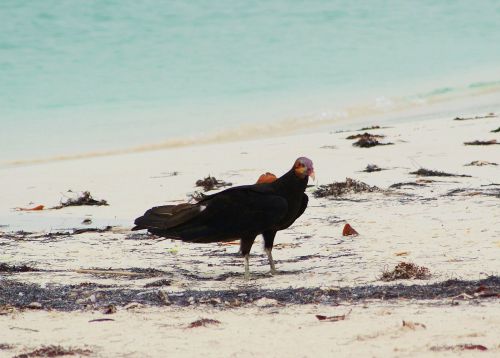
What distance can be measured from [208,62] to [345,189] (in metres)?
17.5

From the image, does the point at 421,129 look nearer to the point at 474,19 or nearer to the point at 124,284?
the point at 124,284

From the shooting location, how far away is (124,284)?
530 cm

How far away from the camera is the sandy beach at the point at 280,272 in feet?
12.7

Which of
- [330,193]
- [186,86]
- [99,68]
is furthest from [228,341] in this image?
[99,68]

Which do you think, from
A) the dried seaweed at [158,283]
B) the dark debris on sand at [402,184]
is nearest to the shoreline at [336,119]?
the dark debris on sand at [402,184]

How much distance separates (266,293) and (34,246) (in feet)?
7.72

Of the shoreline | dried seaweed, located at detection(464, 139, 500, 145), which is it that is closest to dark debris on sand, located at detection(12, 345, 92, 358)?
dried seaweed, located at detection(464, 139, 500, 145)

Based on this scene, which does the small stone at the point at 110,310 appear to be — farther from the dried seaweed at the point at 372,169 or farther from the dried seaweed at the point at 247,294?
the dried seaweed at the point at 372,169

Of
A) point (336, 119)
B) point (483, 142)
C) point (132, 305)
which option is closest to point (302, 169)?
point (132, 305)

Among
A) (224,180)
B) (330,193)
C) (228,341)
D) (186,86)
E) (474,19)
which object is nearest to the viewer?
(228,341)

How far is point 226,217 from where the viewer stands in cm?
559

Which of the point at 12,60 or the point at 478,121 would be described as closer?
the point at 478,121

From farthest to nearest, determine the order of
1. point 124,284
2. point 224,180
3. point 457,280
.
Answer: point 224,180 → point 124,284 → point 457,280

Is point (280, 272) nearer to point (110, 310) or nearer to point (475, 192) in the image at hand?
point (110, 310)
